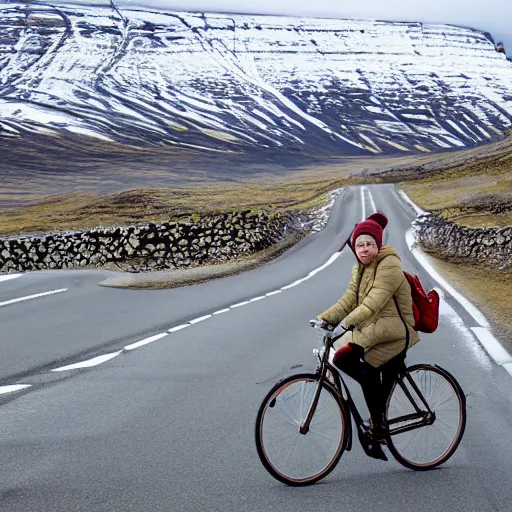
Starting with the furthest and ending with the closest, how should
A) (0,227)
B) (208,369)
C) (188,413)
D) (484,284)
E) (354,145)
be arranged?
(354,145)
(0,227)
(484,284)
(208,369)
(188,413)

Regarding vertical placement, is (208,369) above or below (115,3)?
below

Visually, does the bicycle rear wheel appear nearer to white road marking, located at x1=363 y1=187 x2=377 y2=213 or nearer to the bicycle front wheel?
the bicycle front wheel

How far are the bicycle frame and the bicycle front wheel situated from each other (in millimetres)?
32

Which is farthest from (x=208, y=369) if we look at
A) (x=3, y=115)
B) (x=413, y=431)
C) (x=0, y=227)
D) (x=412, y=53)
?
(x=412, y=53)

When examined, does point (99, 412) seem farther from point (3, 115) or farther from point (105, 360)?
point (3, 115)

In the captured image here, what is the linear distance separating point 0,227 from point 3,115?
59.7 m

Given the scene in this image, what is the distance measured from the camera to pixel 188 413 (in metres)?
6.08

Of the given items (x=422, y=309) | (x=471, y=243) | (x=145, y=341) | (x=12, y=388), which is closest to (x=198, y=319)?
(x=145, y=341)

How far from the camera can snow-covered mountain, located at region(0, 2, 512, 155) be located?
10981 cm

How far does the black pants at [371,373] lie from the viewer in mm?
4527

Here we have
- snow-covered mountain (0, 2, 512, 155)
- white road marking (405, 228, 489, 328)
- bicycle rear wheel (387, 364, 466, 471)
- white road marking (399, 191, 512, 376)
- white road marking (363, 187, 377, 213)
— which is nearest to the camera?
bicycle rear wheel (387, 364, 466, 471)

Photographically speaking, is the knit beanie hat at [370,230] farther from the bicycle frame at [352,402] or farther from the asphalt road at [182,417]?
the asphalt road at [182,417]

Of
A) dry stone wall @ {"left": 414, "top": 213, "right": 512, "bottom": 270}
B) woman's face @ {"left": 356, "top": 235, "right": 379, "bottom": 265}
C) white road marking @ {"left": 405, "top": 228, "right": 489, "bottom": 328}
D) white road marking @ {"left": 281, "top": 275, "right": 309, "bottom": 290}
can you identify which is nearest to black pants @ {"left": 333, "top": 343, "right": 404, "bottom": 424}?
woman's face @ {"left": 356, "top": 235, "right": 379, "bottom": 265}

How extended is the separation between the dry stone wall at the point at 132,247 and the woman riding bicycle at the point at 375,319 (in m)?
19.2
